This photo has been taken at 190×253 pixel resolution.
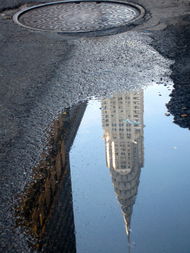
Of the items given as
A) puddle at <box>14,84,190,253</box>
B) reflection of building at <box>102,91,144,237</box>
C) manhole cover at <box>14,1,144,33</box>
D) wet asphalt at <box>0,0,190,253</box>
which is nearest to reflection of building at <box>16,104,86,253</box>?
puddle at <box>14,84,190,253</box>

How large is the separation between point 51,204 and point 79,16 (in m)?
7.14

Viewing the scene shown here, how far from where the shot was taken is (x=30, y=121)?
6.40 metres

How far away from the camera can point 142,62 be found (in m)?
8.09

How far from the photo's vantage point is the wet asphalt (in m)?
5.52

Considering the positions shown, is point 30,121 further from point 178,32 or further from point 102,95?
point 178,32

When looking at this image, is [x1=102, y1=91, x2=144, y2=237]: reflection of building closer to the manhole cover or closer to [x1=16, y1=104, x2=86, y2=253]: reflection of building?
[x1=16, y1=104, x2=86, y2=253]: reflection of building

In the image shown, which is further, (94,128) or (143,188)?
(94,128)

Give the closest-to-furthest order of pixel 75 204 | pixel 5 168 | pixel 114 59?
pixel 75 204, pixel 5 168, pixel 114 59

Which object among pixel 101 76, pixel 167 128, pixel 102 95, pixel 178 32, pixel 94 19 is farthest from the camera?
pixel 94 19

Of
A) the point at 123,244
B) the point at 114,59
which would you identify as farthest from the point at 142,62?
the point at 123,244

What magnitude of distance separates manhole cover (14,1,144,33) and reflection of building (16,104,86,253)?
15.7 feet

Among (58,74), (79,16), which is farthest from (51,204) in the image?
(79,16)

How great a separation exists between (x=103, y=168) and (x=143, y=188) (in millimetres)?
588

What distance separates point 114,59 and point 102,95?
1538mm
